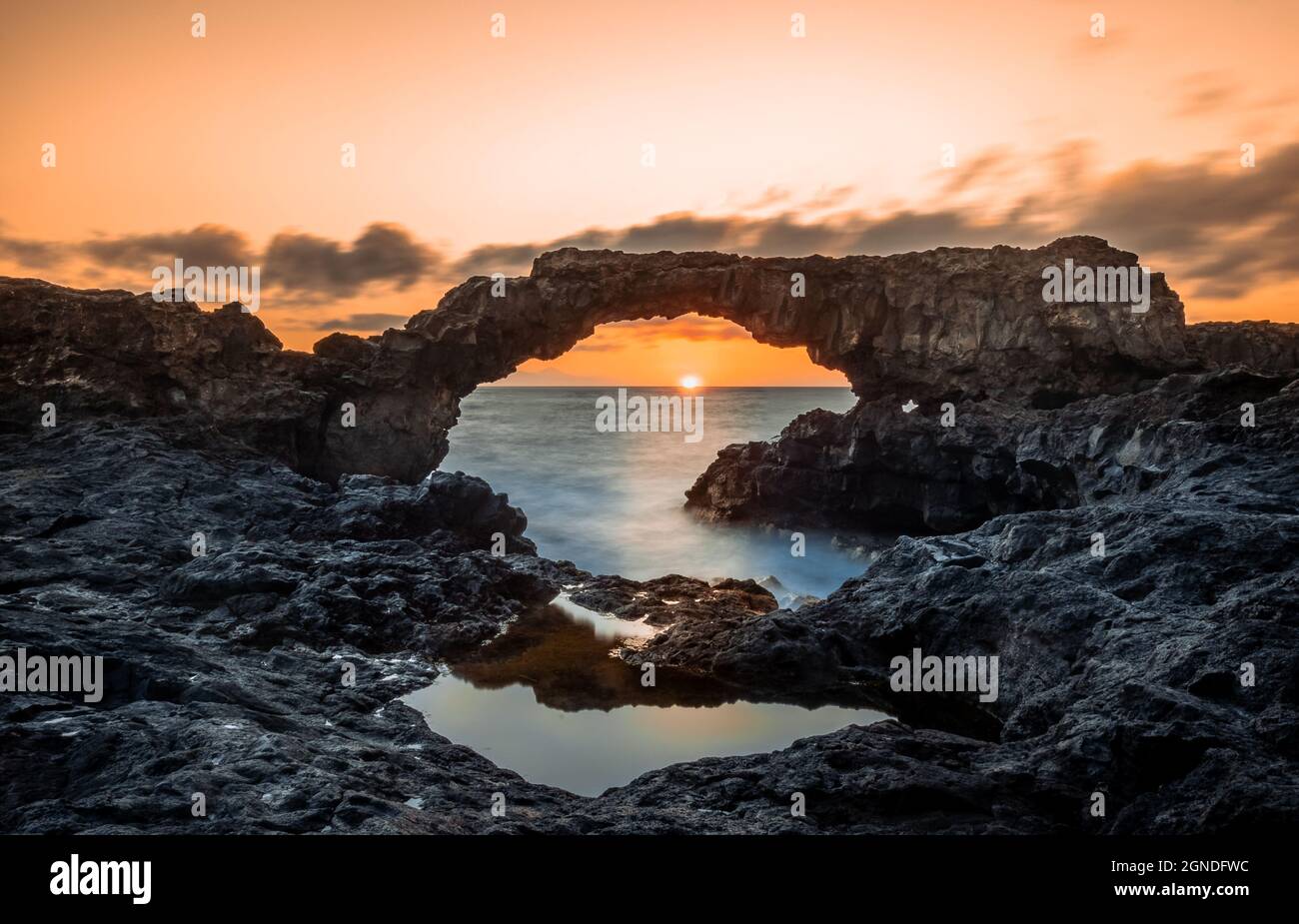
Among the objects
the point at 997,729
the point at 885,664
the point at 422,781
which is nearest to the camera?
the point at 422,781

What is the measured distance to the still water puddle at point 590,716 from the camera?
936cm

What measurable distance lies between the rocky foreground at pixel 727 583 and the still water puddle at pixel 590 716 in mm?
591

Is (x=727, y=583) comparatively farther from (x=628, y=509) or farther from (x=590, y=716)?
(x=628, y=509)

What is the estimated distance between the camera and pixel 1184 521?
10594 mm

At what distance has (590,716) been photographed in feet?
35.6

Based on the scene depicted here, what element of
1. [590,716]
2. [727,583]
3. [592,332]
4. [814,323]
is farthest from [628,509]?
[590,716]

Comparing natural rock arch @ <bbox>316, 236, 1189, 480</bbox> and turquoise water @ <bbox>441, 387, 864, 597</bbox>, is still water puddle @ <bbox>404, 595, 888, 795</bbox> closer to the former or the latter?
turquoise water @ <bbox>441, 387, 864, 597</bbox>

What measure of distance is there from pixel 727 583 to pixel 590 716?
8674 mm

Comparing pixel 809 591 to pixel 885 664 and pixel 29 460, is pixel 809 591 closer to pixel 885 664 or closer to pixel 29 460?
pixel 885 664

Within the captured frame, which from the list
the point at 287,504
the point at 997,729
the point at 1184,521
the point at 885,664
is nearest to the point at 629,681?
the point at 885,664

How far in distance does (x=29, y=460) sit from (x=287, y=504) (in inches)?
230

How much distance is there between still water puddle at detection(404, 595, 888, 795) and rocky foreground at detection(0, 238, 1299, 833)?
23.3 inches

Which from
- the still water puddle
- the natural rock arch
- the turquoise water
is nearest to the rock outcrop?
the natural rock arch

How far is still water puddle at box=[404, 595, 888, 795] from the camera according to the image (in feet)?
30.7
